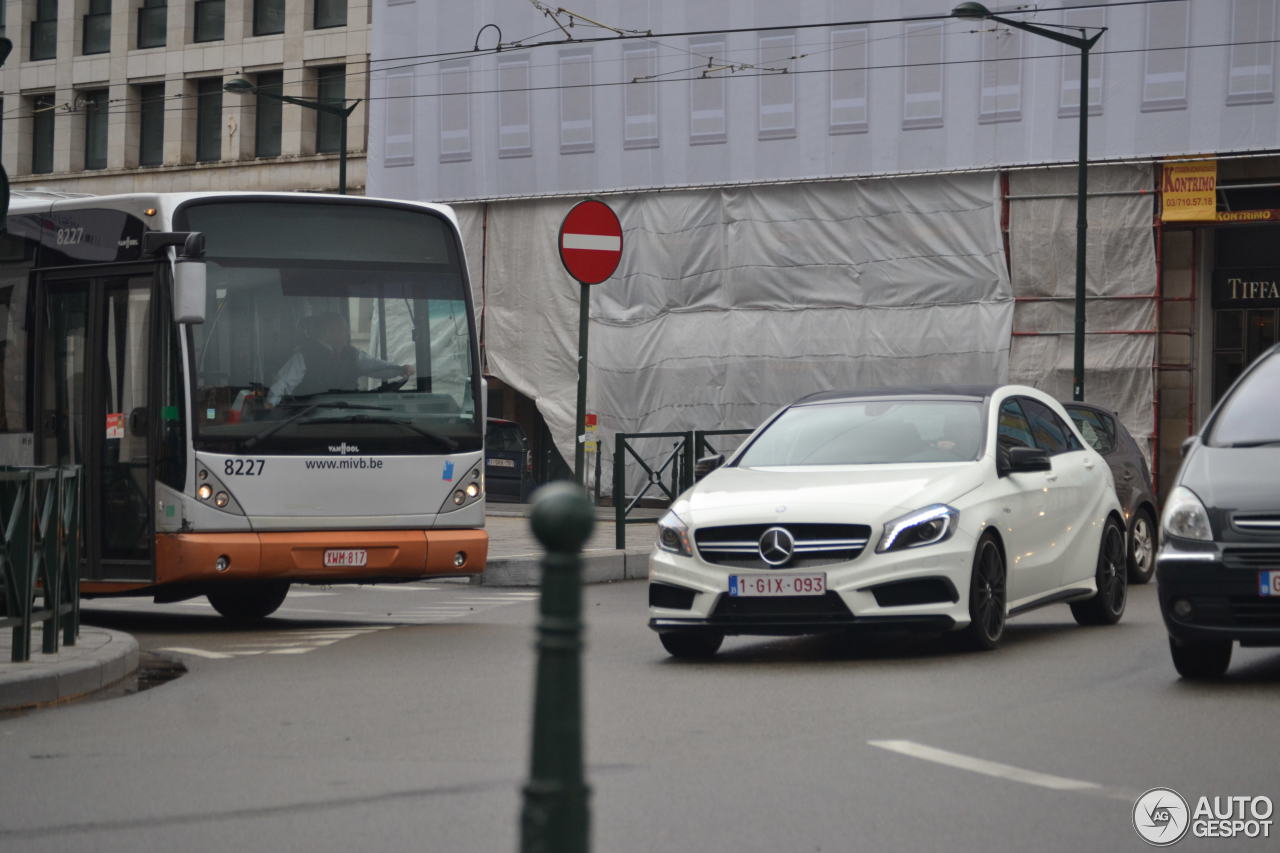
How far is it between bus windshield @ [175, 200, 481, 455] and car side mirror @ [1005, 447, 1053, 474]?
422 centimetres

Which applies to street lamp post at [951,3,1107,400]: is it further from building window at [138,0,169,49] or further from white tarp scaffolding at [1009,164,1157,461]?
building window at [138,0,169,49]

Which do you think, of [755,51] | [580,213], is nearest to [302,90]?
[755,51]

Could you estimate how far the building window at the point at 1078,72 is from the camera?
3195 centimetres

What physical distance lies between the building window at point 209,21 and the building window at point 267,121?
75.1 inches

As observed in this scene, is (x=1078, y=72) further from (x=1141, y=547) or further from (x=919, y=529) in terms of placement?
(x=919, y=529)

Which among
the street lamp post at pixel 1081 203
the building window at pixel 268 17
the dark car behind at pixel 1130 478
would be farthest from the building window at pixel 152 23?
the dark car behind at pixel 1130 478

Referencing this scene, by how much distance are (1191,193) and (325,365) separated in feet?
66.8

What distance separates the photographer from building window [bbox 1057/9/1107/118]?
32.0 metres

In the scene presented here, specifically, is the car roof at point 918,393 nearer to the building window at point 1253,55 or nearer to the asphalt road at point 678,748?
the asphalt road at point 678,748

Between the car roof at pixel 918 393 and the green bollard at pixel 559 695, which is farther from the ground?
the car roof at pixel 918 393

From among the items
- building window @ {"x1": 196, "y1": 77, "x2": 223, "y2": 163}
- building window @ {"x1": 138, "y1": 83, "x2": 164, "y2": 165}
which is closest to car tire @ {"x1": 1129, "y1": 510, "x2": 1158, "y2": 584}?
building window @ {"x1": 196, "y1": 77, "x2": 223, "y2": 163}

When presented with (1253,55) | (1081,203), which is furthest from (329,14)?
(1253,55)

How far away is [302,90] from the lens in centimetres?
4559

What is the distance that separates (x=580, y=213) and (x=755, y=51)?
17128mm
